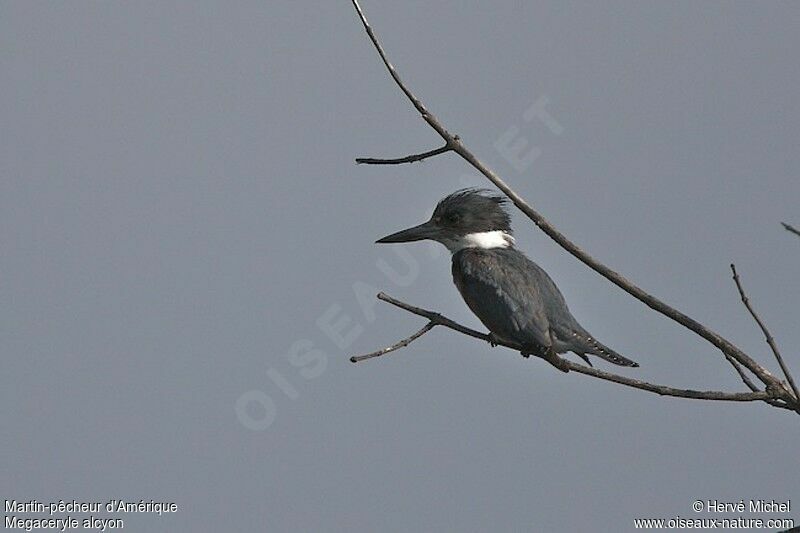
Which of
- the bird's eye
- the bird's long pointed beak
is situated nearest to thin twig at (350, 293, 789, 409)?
the bird's long pointed beak

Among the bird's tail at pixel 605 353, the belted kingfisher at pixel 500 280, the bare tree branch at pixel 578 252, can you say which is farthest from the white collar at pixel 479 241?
the bare tree branch at pixel 578 252

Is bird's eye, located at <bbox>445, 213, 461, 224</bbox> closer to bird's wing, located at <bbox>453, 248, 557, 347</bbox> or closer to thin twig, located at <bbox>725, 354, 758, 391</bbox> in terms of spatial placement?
bird's wing, located at <bbox>453, 248, 557, 347</bbox>

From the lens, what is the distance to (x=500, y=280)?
6438 millimetres

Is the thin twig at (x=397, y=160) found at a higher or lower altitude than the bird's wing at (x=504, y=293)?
higher

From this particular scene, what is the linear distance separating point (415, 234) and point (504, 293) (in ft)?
3.38

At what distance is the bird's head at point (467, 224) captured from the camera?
7.16 meters

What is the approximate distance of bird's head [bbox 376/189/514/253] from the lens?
716 centimetres

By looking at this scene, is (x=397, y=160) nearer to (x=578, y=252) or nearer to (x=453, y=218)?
(x=578, y=252)

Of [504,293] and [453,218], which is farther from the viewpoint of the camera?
[453,218]

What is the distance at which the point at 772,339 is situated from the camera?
3338mm

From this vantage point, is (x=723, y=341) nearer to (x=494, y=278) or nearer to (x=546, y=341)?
(x=546, y=341)

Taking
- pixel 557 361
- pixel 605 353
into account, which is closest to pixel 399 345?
pixel 557 361

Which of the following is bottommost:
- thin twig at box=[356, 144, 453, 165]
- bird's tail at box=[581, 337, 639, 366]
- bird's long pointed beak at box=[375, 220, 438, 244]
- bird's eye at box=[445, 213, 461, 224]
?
bird's tail at box=[581, 337, 639, 366]

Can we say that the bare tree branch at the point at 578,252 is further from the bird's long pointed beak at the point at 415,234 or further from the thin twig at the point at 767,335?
the bird's long pointed beak at the point at 415,234
